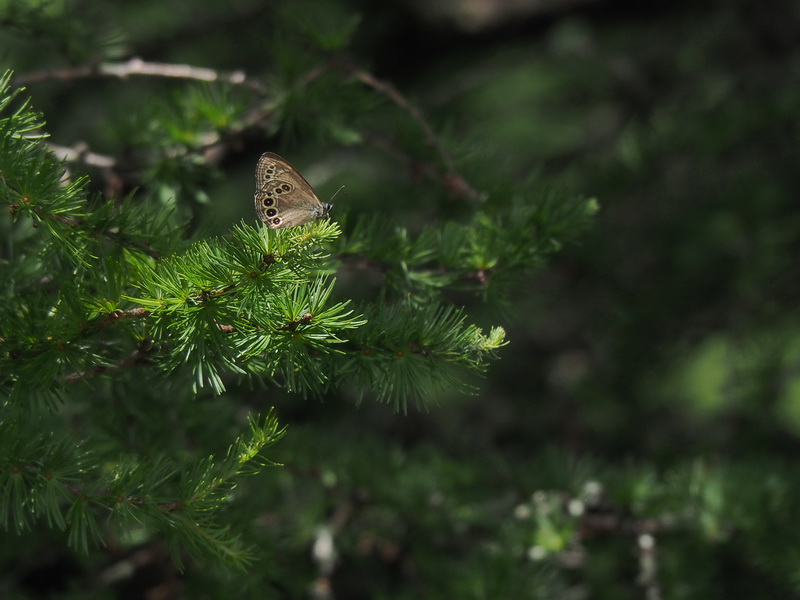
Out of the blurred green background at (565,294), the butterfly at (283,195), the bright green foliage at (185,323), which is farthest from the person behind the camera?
the blurred green background at (565,294)

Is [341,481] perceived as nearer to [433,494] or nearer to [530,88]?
[433,494]

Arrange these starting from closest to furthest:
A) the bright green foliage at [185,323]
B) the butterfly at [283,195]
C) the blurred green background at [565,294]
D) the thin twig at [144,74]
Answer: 1. the bright green foliage at [185,323]
2. the butterfly at [283,195]
3. the thin twig at [144,74]
4. the blurred green background at [565,294]

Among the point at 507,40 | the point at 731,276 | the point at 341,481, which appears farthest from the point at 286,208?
the point at 507,40

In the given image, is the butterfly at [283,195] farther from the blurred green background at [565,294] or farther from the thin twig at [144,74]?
the thin twig at [144,74]

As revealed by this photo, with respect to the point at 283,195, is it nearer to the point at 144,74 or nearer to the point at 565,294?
the point at 144,74

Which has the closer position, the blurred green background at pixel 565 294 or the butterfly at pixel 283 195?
the butterfly at pixel 283 195

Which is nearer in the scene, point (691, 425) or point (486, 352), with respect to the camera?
point (486, 352)

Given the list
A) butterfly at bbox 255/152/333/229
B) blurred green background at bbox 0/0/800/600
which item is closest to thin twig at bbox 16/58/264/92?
blurred green background at bbox 0/0/800/600

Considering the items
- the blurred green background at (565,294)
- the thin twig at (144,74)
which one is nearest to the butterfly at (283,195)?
the blurred green background at (565,294)
